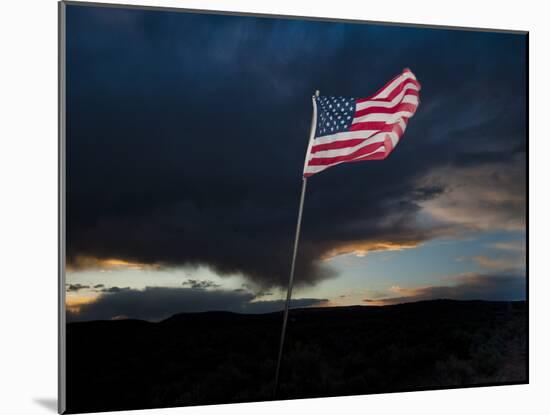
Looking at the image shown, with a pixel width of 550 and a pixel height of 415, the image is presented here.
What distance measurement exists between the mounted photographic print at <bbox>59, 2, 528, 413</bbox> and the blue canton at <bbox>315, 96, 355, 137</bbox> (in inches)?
0.6

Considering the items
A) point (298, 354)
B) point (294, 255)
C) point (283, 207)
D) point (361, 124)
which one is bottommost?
point (298, 354)

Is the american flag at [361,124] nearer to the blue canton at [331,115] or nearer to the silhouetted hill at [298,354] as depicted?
the blue canton at [331,115]

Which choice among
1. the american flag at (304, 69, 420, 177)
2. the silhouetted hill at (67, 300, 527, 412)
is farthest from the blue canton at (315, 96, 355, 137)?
the silhouetted hill at (67, 300, 527, 412)

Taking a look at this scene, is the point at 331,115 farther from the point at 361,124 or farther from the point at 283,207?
the point at 283,207

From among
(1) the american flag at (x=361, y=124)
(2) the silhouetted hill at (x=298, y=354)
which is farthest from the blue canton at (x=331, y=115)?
(2) the silhouetted hill at (x=298, y=354)

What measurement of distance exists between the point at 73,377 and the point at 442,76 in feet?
12.9

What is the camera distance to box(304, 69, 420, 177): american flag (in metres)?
7.05

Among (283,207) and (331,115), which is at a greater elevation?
(331,115)

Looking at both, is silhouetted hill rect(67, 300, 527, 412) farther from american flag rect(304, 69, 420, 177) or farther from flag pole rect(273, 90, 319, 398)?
american flag rect(304, 69, 420, 177)

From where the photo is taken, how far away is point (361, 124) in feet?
23.4

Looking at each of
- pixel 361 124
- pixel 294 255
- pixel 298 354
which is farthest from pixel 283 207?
pixel 298 354

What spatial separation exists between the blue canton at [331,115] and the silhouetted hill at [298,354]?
1.48 meters

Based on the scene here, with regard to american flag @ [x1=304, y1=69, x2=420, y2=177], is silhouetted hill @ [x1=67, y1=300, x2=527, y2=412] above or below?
below

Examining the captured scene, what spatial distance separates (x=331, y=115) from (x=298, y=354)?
1980 mm
